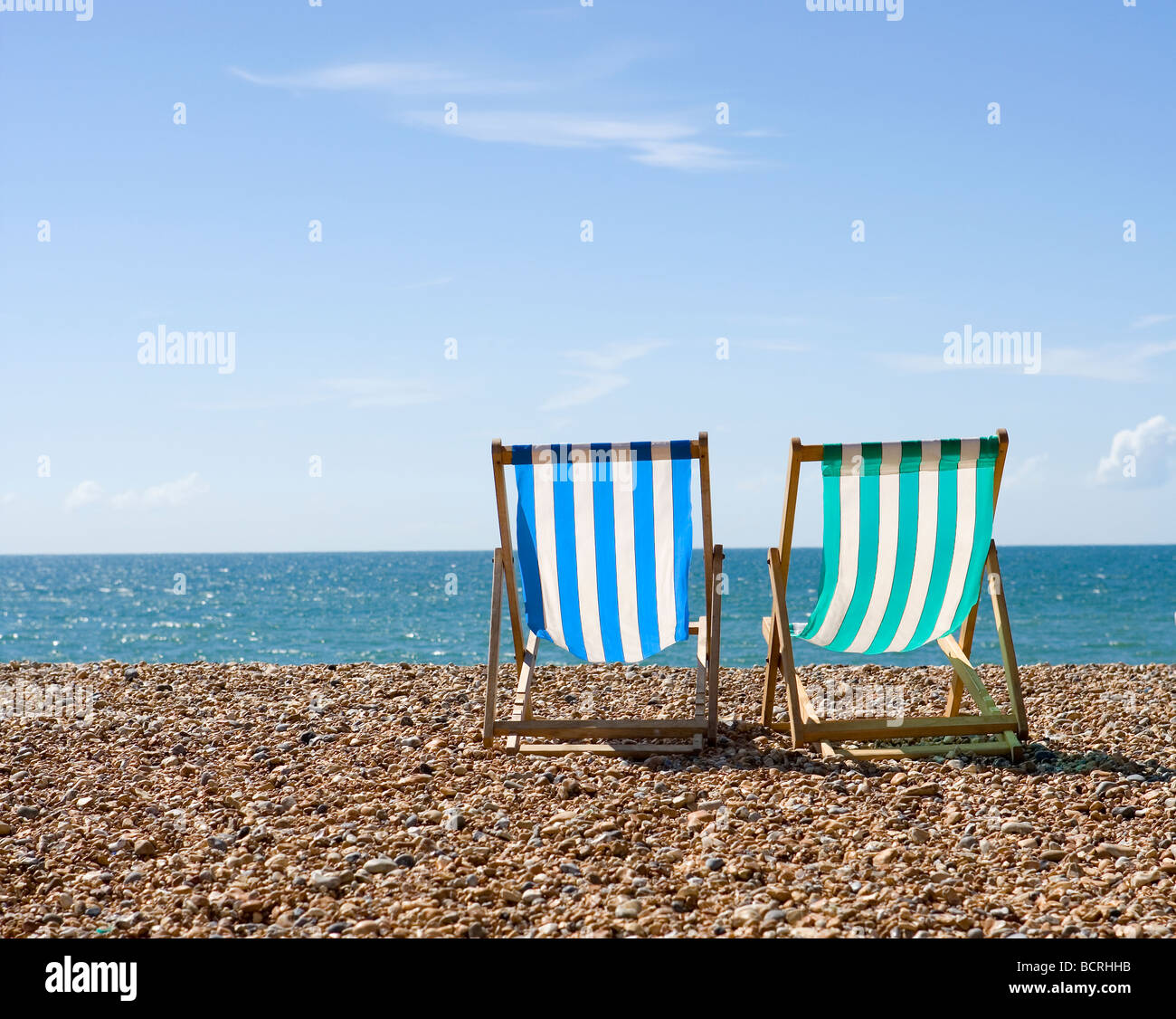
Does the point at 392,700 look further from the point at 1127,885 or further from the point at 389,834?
the point at 1127,885

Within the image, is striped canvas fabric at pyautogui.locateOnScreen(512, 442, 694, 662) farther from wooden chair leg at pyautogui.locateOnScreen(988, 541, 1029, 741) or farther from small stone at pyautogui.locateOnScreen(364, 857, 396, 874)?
small stone at pyautogui.locateOnScreen(364, 857, 396, 874)

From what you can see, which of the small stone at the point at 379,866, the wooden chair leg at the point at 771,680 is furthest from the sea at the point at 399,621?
the small stone at the point at 379,866

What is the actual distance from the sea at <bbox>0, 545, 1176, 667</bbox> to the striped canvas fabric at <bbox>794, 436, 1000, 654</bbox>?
2200mm

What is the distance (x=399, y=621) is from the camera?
25.2 metres

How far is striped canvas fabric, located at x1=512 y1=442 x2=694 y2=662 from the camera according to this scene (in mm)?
4207

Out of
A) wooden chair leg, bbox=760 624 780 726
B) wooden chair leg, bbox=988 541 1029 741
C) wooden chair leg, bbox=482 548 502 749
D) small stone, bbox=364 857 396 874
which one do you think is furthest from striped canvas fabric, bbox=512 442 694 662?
small stone, bbox=364 857 396 874

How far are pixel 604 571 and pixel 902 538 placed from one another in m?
1.20

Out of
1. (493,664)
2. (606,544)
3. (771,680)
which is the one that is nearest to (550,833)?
(493,664)

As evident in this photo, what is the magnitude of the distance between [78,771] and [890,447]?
Answer: 331 cm

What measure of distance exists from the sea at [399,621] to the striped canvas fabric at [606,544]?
6.85 ft

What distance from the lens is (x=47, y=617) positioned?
29562 mm

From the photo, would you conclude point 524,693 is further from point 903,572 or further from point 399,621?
→ point 399,621

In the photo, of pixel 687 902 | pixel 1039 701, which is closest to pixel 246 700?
pixel 687 902

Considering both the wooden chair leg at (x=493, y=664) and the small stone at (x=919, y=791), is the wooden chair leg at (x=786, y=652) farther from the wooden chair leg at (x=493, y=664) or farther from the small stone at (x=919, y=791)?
the wooden chair leg at (x=493, y=664)
